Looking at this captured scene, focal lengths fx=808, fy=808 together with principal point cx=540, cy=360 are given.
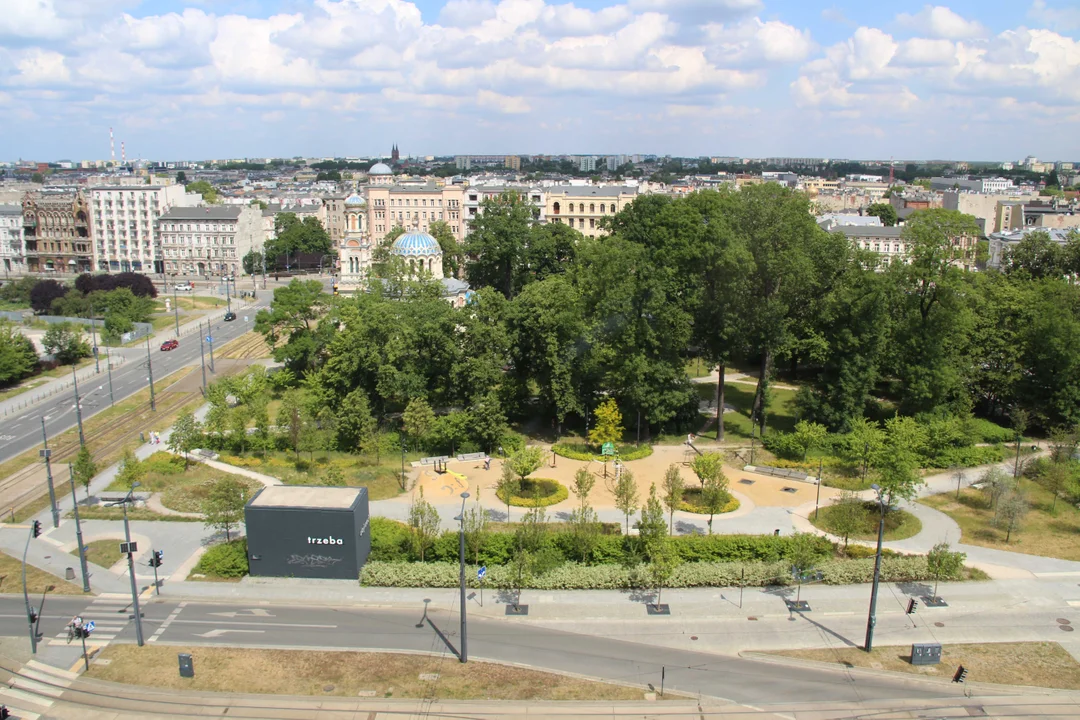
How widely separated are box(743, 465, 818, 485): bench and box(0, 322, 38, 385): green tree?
5852 cm

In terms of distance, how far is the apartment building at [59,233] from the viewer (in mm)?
129750

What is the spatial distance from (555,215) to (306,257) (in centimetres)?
4645

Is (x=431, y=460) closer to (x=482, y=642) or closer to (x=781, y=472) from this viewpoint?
(x=482, y=642)

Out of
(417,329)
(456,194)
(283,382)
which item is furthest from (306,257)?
(417,329)

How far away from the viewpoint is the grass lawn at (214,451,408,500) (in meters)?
44.9

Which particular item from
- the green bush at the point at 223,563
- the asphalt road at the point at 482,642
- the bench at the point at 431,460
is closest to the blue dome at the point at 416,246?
the bench at the point at 431,460

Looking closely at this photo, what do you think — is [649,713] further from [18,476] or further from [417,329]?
[18,476]

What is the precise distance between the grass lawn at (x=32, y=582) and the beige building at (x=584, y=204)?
87155 millimetres

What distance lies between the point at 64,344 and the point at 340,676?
2354 inches

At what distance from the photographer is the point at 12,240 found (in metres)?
132

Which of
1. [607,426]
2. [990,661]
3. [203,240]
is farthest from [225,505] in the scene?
[203,240]

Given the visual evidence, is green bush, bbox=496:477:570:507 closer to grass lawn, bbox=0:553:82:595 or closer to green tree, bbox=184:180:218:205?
grass lawn, bbox=0:553:82:595

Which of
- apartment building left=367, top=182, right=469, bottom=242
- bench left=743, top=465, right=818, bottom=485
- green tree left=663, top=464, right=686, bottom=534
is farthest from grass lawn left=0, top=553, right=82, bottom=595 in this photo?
apartment building left=367, top=182, right=469, bottom=242

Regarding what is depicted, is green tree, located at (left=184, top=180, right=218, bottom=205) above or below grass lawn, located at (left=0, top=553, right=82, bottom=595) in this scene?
above
